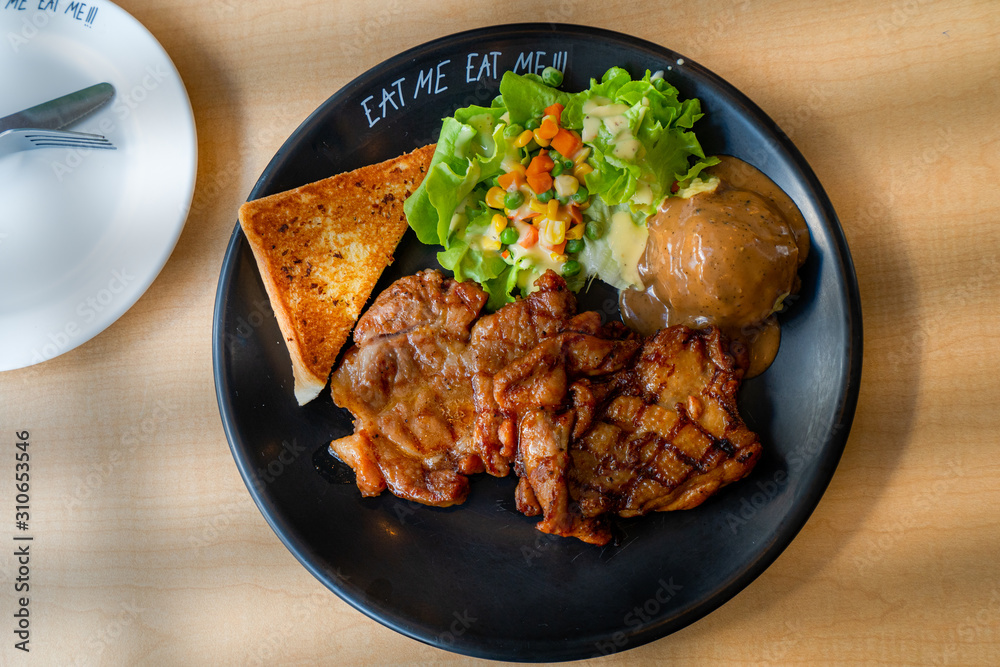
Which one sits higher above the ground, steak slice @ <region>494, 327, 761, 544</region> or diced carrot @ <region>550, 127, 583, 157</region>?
diced carrot @ <region>550, 127, 583, 157</region>

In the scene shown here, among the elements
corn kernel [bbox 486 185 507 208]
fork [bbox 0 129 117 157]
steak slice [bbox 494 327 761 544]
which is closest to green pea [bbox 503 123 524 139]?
corn kernel [bbox 486 185 507 208]

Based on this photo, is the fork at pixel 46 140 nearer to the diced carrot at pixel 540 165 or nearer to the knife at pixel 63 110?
the knife at pixel 63 110

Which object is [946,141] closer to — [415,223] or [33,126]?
[415,223]

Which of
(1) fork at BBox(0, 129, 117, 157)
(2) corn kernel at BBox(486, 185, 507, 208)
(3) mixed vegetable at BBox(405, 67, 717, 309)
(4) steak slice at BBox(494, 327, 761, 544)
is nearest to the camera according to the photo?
(4) steak slice at BBox(494, 327, 761, 544)

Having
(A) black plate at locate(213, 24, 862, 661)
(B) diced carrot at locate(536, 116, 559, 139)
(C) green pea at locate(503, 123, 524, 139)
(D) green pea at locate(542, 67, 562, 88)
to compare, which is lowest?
(A) black plate at locate(213, 24, 862, 661)

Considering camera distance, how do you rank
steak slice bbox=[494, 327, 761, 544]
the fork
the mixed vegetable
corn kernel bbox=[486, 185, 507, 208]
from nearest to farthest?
steak slice bbox=[494, 327, 761, 544] < the mixed vegetable < corn kernel bbox=[486, 185, 507, 208] < the fork

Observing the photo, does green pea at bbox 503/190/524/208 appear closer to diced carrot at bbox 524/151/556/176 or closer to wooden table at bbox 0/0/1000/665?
diced carrot at bbox 524/151/556/176

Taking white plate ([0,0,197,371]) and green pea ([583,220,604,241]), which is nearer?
green pea ([583,220,604,241])

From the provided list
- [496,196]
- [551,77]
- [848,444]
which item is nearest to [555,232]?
[496,196]

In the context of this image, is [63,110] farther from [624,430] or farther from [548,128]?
[624,430]
